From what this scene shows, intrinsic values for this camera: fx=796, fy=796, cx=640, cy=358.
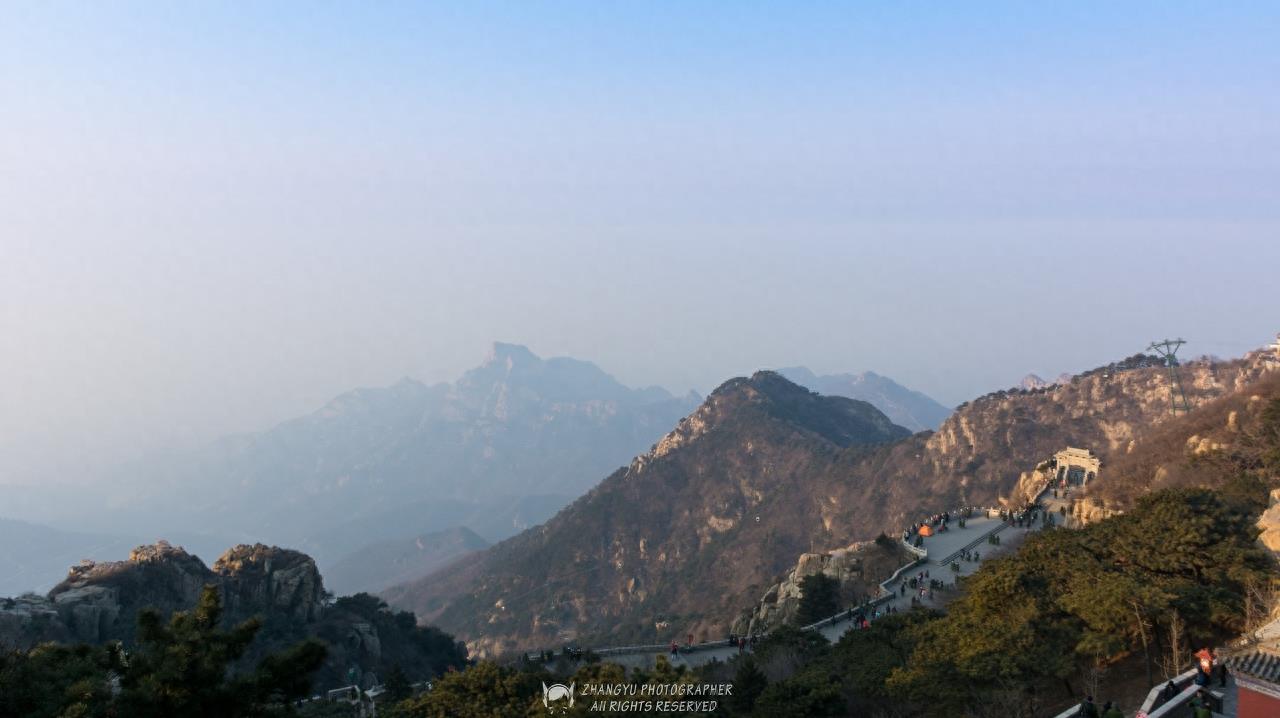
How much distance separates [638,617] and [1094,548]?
69.5 meters

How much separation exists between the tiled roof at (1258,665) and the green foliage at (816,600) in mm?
25287

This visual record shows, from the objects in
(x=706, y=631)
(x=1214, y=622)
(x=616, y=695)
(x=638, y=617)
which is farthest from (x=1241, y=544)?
(x=638, y=617)

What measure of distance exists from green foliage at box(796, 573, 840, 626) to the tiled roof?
25.3 m

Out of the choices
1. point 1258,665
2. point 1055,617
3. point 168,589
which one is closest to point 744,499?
point 168,589

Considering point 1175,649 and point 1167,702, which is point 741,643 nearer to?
point 1175,649

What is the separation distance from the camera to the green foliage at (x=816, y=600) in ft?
134

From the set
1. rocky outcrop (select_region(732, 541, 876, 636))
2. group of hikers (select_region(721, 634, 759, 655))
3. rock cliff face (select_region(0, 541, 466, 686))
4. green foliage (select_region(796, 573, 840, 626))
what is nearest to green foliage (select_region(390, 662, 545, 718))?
group of hikers (select_region(721, 634, 759, 655))

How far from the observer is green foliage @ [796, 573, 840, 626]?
40906mm

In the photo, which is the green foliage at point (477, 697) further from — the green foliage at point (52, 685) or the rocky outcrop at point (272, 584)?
the rocky outcrop at point (272, 584)

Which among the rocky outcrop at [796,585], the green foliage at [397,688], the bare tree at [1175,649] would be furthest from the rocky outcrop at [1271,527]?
the green foliage at [397,688]

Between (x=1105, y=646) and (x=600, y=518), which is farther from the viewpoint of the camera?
(x=600, y=518)

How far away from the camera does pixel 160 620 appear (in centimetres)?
1552

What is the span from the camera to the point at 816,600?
137 feet

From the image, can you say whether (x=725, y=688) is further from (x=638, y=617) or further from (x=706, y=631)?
(x=638, y=617)
